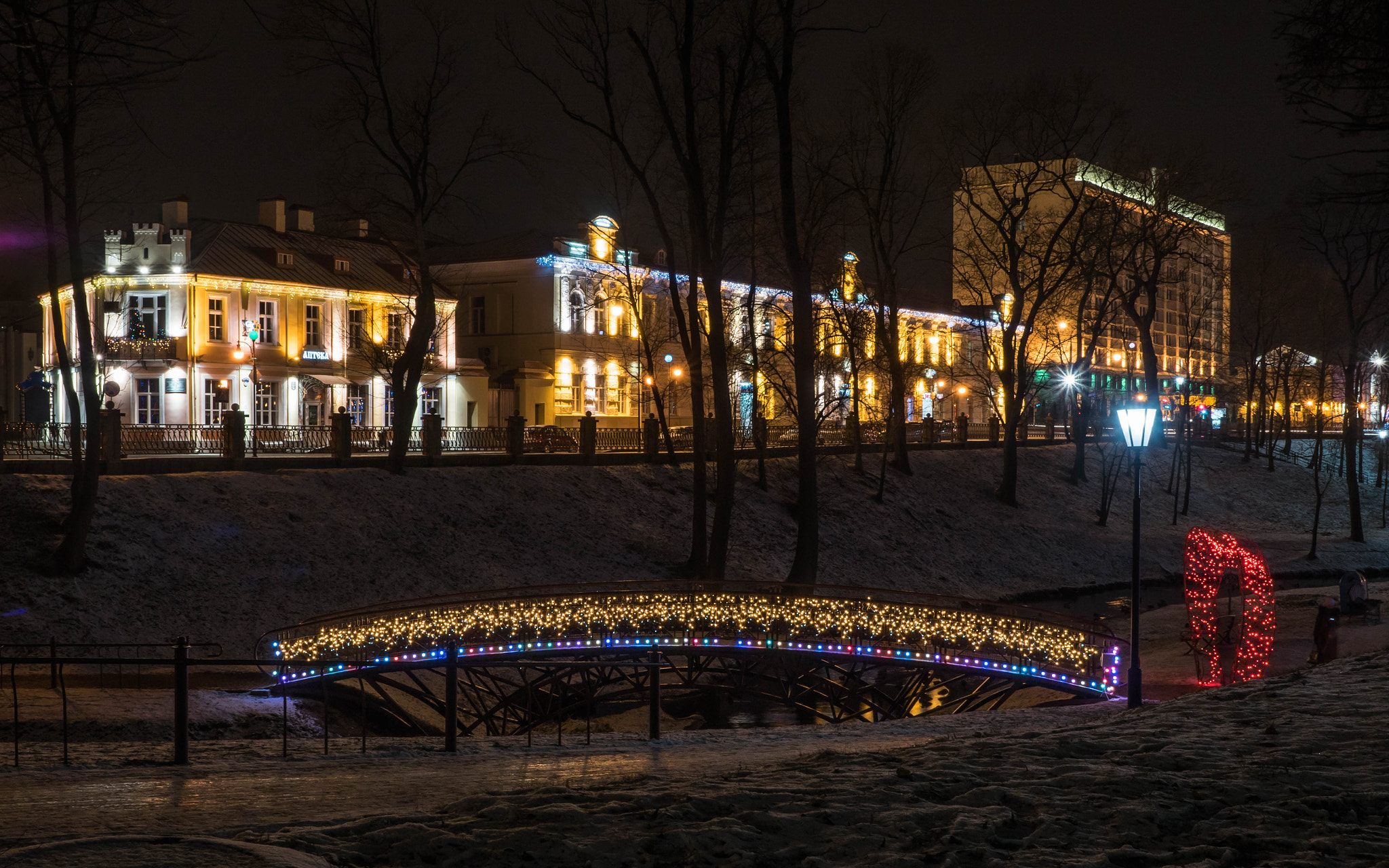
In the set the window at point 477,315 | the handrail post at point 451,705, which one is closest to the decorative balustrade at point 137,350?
the window at point 477,315

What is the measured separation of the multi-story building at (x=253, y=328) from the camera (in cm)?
4350

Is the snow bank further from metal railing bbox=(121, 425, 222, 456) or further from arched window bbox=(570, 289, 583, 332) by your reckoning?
arched window bbox=(570, 289, 583, 332)

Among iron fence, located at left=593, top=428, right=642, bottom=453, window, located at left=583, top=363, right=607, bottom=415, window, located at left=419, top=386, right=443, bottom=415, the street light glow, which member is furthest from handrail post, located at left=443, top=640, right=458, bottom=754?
window, located at left=583, top=363, right=607, bottom=415

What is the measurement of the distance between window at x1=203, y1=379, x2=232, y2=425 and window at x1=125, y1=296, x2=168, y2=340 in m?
2.55

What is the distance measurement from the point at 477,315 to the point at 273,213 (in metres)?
10.4

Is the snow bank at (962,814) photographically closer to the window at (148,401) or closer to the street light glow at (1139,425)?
the street light glow at (1139,425)

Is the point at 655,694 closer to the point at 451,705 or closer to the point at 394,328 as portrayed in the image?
the point at 451,705

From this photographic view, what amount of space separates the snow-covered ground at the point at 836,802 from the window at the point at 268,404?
37.2 m

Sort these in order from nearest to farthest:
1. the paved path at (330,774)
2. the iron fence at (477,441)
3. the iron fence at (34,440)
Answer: the paved path at (330,774)
the iron fence at (34,440)
the iron fence at (477,441)

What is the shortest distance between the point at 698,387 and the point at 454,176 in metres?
9.50

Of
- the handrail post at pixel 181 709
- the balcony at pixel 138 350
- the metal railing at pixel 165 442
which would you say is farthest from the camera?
the balcony at pixel 138 350

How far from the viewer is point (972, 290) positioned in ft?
150

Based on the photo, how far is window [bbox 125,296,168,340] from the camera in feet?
143

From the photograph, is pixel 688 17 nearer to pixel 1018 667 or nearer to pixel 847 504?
pixel 1018 667
